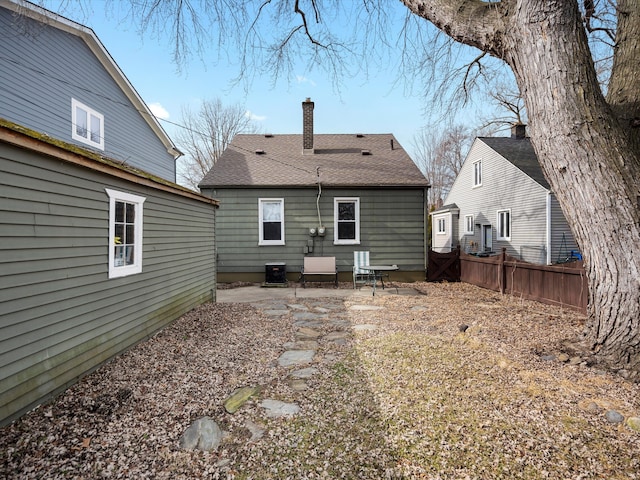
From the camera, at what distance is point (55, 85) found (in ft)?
26.2

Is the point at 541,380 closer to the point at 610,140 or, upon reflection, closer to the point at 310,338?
the point at 610,140

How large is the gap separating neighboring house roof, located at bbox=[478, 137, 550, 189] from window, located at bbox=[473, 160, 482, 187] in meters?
1.25

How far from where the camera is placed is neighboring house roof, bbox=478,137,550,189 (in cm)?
1319

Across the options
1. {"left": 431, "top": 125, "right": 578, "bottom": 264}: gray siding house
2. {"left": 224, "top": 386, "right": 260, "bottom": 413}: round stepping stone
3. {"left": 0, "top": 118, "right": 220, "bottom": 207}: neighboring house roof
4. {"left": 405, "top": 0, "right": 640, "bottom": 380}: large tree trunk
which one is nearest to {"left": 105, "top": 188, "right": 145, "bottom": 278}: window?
{"left": 0, "top": 118, "right": 220, "bottom": 207}: neighboring house roof

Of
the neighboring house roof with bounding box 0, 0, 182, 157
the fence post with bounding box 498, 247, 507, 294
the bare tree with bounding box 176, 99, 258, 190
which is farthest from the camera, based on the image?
the bare tree with bounding box 176, 99, 258, 190

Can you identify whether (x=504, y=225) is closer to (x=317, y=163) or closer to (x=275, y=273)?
(x=317, y=163)

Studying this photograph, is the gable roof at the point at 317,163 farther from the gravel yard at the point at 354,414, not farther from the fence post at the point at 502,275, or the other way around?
the gravel yard at the point at 354,414

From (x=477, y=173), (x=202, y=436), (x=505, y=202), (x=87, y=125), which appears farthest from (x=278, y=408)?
(x=477, y=173)

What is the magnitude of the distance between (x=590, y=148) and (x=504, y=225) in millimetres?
12860

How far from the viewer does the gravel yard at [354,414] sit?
213cm

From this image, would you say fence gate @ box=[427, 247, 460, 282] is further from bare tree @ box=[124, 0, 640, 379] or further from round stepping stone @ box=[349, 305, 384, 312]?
bare tree @ box=[124, 0, 640, 379]

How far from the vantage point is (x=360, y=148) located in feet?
41.8

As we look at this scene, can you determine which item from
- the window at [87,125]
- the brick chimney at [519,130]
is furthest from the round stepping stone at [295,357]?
the brick chimney at [519,130]

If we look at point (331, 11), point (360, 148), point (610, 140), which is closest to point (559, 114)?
point (610, 140)
